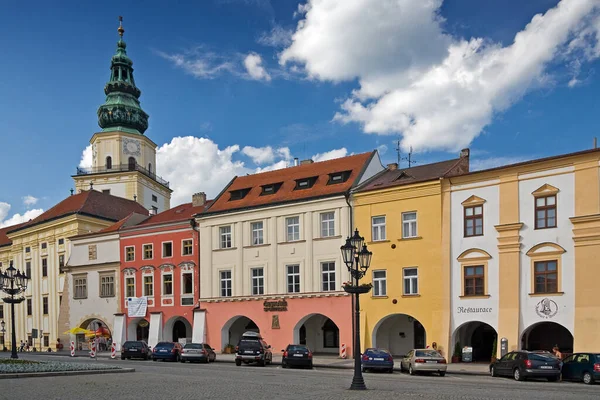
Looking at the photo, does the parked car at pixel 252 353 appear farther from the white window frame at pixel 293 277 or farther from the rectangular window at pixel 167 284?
the rectangular window at pixel 167 284

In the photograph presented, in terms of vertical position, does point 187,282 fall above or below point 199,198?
below

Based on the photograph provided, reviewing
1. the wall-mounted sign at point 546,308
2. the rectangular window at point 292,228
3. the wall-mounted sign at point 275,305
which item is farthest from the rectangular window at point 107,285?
the wall-mounted sign at point 546,308

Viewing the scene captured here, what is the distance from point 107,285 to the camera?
186 feet

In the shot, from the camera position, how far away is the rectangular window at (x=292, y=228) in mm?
46312

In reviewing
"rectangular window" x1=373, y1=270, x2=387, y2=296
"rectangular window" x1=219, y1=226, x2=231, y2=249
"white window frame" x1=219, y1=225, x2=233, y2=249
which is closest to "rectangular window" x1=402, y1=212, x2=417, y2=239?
"rectangular window" x1=373, y1=270, x2=387, y2=296

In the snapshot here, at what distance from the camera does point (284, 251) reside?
4656 cm

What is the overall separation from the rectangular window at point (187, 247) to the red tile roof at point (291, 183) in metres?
3.15

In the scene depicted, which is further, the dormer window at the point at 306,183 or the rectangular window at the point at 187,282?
the rectangular window at the point at 187,282

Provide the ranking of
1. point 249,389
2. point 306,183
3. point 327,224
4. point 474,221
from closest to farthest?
point 249,389, point 474,221, point 327,224, point 306,183

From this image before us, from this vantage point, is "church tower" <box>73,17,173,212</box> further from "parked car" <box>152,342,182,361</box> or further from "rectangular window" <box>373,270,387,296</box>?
"rectangular window" <box>373,270,387,296</box>

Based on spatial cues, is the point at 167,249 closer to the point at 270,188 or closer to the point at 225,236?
the point at 225,236

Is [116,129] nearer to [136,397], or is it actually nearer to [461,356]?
[461,356]

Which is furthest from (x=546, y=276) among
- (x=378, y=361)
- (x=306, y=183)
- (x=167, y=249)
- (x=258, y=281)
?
(x=167, y=249)

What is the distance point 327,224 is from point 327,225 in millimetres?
61
